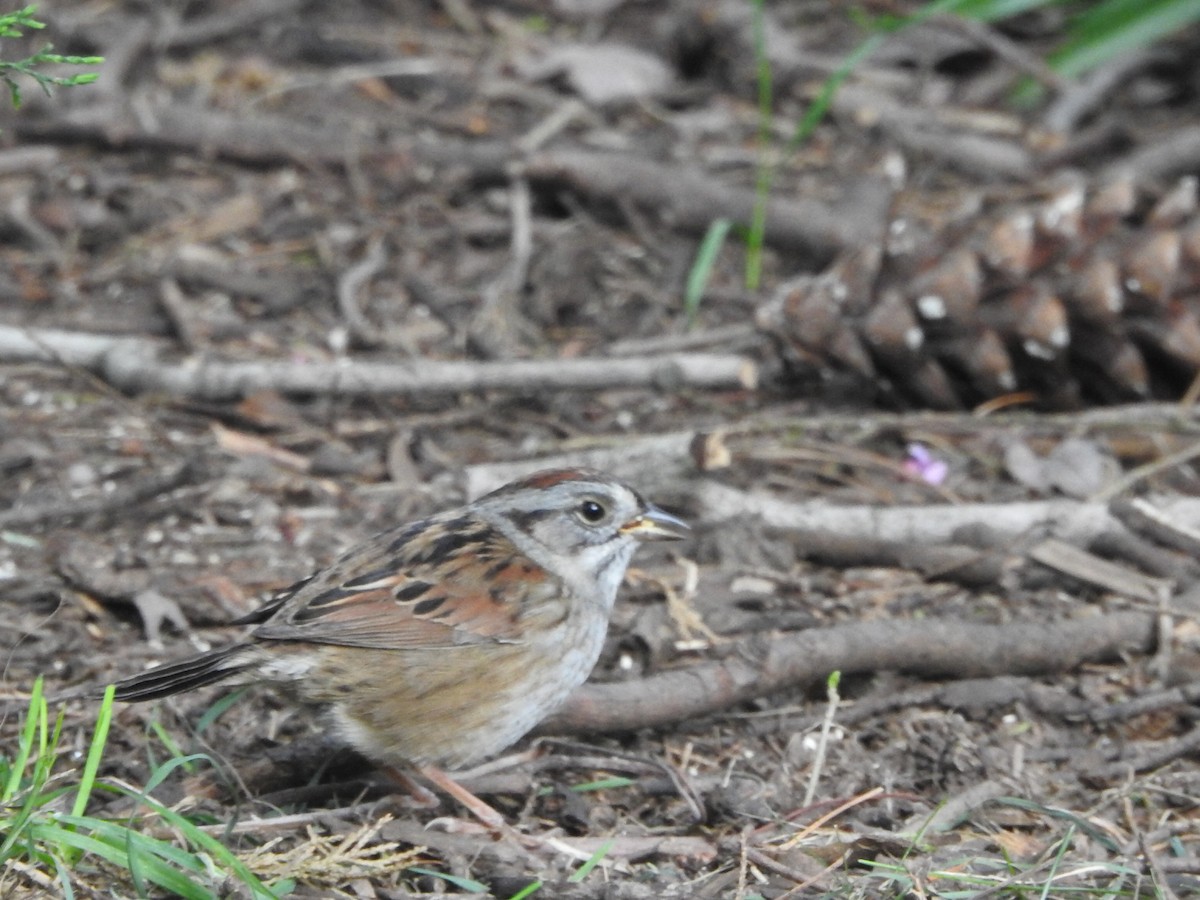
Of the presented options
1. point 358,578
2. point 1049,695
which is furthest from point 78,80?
point 1049,695

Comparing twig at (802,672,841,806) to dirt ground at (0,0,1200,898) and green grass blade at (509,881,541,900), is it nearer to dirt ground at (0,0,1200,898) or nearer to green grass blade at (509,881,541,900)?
dirt ground at (0,0,1200,898)

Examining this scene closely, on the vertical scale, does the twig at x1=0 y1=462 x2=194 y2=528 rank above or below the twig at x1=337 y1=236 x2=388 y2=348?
below

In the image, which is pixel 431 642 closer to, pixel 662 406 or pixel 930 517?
pixel 930 517

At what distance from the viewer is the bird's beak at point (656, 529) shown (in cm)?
418

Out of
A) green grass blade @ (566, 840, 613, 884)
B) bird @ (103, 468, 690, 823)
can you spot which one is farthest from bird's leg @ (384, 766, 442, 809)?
green grass blade @ (566, 840, 613, 884)

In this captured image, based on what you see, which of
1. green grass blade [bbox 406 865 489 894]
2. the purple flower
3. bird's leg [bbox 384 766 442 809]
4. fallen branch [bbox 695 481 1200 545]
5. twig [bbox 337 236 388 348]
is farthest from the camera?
twig [bbox 337 236 388 348]

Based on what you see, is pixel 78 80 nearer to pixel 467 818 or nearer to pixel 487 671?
pixel 487 671

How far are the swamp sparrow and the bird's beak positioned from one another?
0.15 meters

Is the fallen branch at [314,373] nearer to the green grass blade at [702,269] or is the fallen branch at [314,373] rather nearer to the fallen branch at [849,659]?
the green grass blade at [702,269]

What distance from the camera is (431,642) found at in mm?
3773

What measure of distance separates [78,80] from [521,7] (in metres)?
5.54

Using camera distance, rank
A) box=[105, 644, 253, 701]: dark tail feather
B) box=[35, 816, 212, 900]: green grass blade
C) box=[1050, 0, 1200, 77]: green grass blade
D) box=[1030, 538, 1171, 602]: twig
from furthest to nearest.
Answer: box=[1050, 0, 1200, 77]: green grass blade < box=[1030, 538, 1171, 602]: twig < box=[105, 644, 253, 701]: dark tail feather < box=[35, 816, 212, 900]: green grass blade

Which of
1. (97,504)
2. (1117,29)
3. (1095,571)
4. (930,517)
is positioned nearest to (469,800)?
(97,504)

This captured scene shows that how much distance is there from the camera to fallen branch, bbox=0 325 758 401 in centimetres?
543
